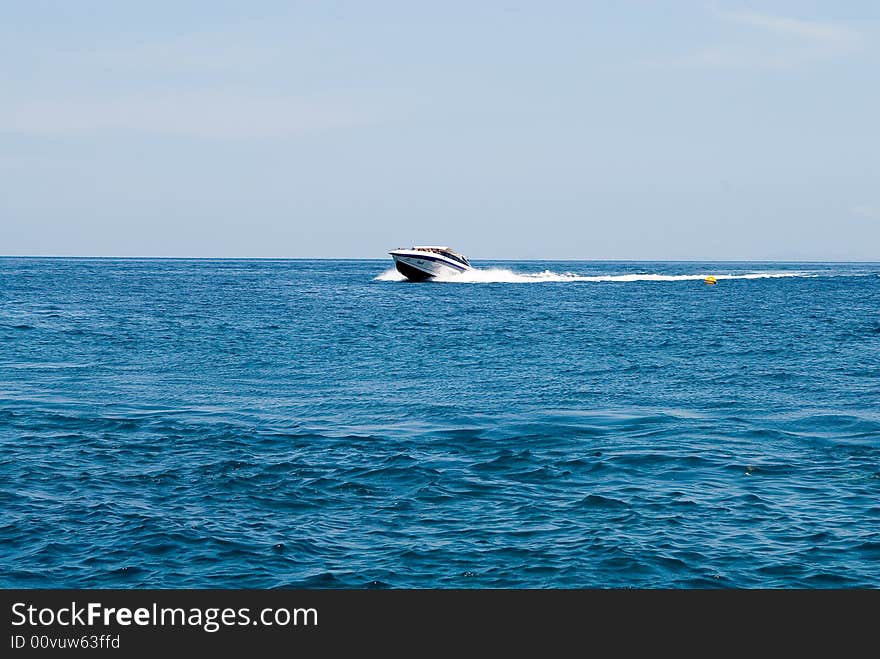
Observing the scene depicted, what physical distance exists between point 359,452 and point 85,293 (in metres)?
103

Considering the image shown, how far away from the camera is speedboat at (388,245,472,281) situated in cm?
12731

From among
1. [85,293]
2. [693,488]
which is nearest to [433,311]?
[85,293]

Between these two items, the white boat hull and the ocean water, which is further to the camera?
the white boat hull

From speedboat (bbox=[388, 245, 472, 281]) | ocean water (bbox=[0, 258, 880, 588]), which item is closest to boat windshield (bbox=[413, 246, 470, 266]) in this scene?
speedboat (bbox=[388, 245, 472, 281])

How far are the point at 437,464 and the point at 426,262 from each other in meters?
105

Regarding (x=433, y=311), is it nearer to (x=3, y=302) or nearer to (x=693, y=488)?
(x=3, y=302)

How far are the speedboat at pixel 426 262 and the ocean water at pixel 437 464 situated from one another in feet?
234

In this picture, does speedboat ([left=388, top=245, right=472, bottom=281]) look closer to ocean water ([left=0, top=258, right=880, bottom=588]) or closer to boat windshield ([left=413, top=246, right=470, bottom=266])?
boat windshield ([left=413, top=246, right=470, bottom=266])

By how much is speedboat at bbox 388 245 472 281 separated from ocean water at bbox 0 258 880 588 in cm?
7147

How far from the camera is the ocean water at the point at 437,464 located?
55.6 feet

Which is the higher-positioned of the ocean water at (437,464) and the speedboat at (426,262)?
the speedboat at (426,262)

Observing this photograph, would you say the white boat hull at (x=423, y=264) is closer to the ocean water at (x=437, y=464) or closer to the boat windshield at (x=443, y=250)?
the boat windshield at (x=443, y=250)

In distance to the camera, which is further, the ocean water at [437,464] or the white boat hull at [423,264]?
the white boat hull at [423,264]

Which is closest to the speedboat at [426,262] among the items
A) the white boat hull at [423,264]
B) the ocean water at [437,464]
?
the white boat hull at [423,264]
